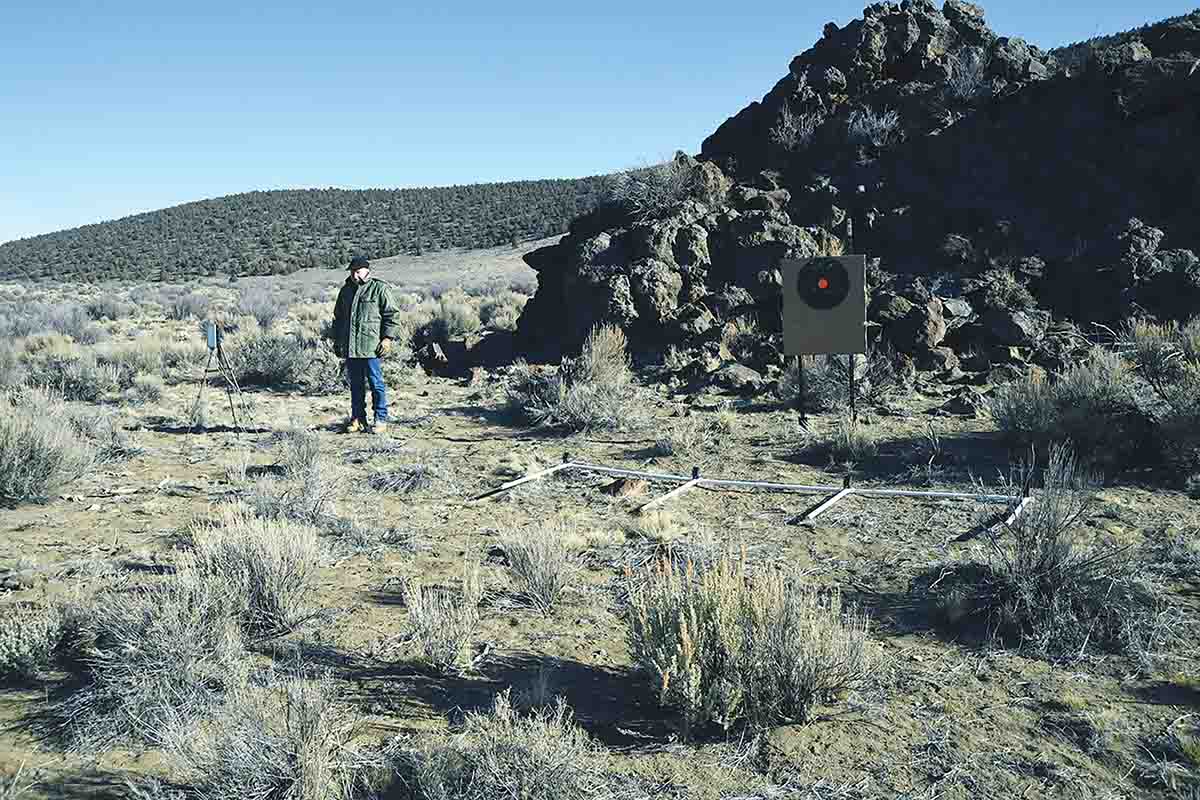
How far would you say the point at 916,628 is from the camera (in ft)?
17.2

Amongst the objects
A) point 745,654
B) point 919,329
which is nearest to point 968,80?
point 919,329

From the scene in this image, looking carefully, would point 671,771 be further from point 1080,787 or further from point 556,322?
point 556,322

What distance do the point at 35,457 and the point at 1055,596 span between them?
26.9 feet

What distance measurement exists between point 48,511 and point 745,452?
6.69 metres

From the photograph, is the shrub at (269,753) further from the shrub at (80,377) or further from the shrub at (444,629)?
the shrub at (80,377)

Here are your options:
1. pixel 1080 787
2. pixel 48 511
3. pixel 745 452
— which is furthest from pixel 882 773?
pixel 48 511

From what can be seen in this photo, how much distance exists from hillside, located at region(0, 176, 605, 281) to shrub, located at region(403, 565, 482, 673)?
4688cm

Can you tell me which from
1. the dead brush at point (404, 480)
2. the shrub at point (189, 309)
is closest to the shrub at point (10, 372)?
the dead brush at point (404, 480)

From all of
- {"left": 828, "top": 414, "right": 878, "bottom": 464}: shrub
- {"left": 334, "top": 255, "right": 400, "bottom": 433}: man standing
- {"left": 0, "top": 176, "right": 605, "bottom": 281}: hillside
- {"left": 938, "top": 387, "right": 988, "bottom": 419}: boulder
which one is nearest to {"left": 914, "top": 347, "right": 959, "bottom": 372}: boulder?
{"left": 938, "top": 387, "right": 988, "bottom": 419}: boulder

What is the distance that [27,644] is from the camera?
4.78m

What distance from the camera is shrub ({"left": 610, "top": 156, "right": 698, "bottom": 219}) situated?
1595 centimetres

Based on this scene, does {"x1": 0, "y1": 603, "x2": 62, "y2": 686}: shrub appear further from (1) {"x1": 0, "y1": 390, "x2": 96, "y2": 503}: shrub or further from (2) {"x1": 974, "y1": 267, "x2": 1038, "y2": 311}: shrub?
(2) {"x1": 974, "y1": 267, "x2": 1038, "y2": 311}: shrub

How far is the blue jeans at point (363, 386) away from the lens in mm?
11367

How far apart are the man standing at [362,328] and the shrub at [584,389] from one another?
199 cm
